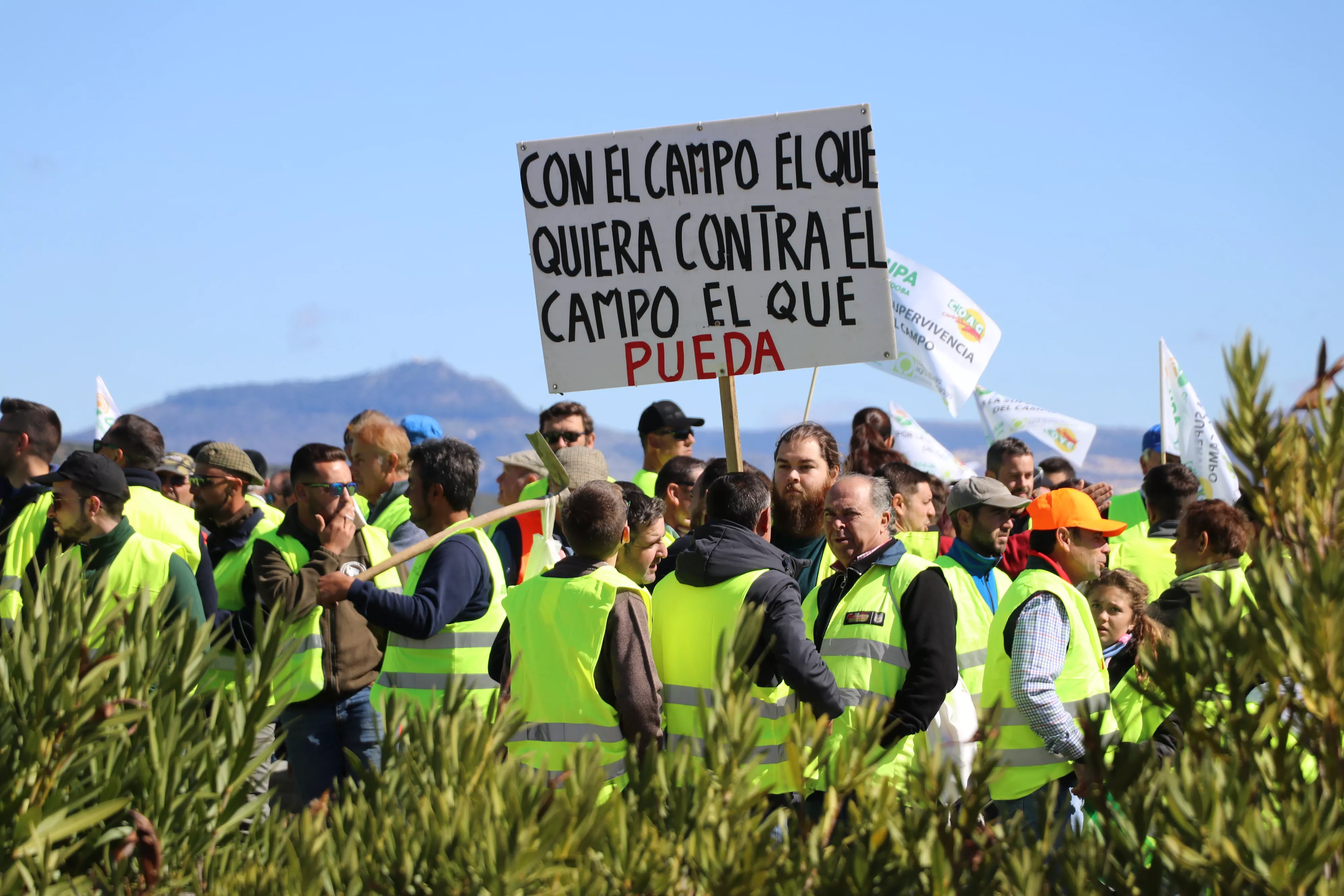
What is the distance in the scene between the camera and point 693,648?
4.00 metres

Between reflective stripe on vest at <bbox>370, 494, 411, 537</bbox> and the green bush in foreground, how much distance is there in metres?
4.33

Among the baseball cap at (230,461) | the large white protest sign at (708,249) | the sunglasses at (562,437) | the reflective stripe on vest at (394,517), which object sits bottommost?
the reflective stripe on vest at (394,517)

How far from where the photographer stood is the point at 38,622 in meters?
1.83

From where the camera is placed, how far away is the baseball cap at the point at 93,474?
4770 millimetres

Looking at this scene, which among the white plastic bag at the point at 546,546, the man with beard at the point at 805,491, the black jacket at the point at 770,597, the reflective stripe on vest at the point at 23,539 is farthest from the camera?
the white plastic bag at the point at 546,546

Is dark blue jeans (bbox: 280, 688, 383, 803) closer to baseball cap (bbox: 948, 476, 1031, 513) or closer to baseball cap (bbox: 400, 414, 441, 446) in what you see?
baseball cap (bbox: 948, 476, 1031, 513)

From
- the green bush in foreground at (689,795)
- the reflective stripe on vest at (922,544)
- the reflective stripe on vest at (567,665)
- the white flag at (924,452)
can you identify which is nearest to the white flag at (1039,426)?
the white flag at (924,452)

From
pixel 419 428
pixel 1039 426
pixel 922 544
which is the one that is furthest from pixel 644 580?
pixel 1039 426

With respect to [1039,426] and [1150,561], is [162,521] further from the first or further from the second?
A: [1039,426]

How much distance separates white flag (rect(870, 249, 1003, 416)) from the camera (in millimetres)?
9414

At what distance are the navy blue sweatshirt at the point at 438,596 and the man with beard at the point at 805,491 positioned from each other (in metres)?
1.17

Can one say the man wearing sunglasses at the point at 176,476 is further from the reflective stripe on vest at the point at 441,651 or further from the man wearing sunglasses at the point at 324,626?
the reflective stripe on vest at the point at 441,651

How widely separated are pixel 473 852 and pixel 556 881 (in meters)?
0.10

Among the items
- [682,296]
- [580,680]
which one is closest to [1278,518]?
[580,680]
